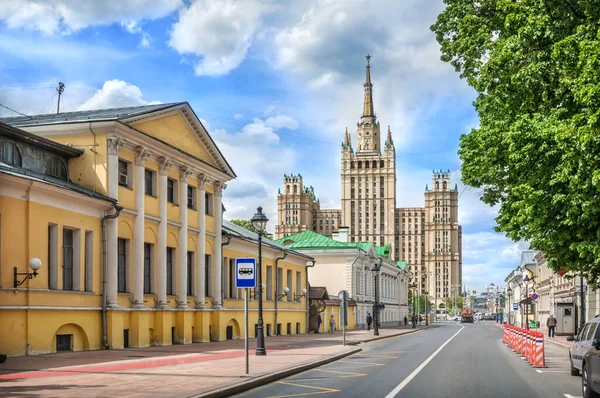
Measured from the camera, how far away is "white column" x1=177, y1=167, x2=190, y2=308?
119 ft

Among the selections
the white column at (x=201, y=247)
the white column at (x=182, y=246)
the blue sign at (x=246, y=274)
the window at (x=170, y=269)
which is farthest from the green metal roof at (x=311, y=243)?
the blue sign at (x=246, y=274)

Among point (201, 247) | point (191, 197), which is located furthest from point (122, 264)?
point (191, 197)

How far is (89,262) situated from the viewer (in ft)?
93.7

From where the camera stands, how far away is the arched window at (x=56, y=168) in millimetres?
29266

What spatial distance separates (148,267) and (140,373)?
1645cm

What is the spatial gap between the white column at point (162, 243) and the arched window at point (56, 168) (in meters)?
5.37

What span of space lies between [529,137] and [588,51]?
301cm

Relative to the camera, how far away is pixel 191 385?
592 inches

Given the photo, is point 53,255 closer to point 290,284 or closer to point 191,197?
point 191,197

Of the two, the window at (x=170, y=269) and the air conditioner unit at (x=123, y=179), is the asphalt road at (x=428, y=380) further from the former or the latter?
the window at (x=170, y=269)

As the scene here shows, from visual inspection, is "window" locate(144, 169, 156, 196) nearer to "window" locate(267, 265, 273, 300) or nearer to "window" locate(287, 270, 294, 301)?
"window" locate(267, 265, 273, 300)

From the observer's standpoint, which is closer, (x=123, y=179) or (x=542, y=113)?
(x=542, y=113)

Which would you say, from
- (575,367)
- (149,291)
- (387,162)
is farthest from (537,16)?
(387,162)

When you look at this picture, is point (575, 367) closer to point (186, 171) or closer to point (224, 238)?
point (186, 171)
